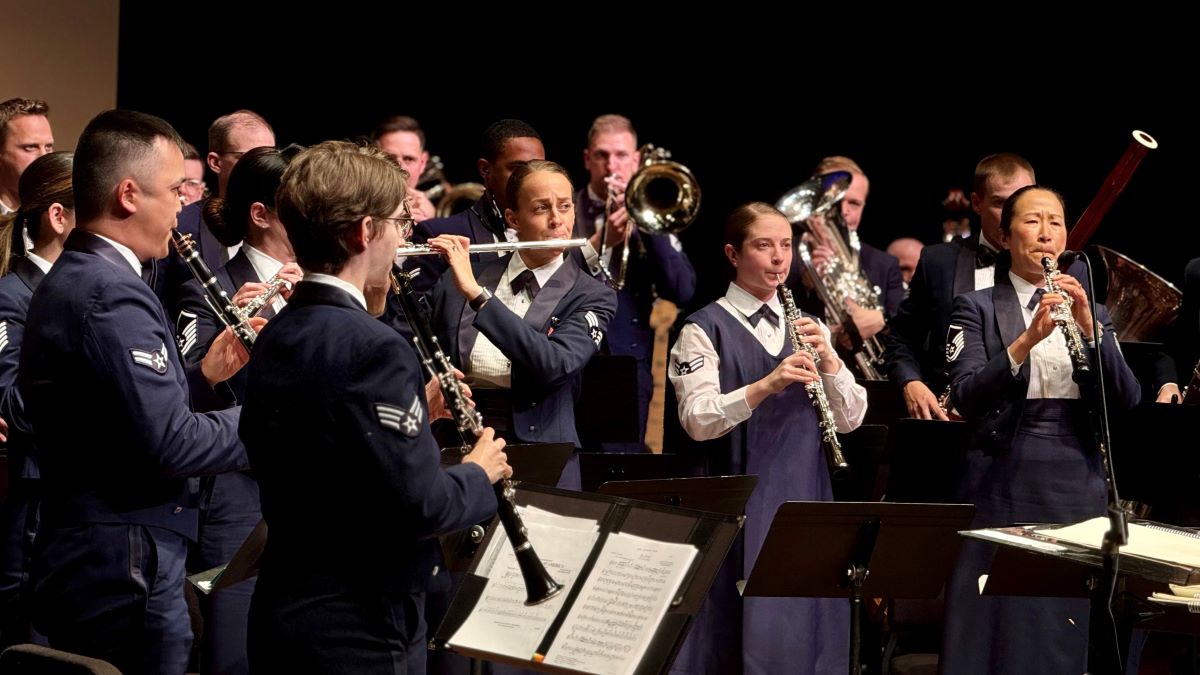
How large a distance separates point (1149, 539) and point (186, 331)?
2308mm

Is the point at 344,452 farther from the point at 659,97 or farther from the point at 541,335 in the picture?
the point at 659,97

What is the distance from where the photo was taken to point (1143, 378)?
14.7 feet

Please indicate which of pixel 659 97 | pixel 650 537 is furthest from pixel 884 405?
pixel 659 97

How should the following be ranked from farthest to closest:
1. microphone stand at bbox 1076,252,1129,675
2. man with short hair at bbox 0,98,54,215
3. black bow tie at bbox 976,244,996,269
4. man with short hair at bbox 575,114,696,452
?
man with short hair at bbox 575,114,696,452 → black bow tie at bbox 976,244,996,269 → man with short hair at bbox 0,98,54,215 → microphone stand at bbox 1076,252,1129,675

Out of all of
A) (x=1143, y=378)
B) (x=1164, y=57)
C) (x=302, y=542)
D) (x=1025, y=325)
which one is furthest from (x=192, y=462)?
(x=1164, y=57)

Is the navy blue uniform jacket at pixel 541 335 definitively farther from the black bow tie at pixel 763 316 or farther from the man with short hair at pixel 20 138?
the man with short hair at pixel 20 138

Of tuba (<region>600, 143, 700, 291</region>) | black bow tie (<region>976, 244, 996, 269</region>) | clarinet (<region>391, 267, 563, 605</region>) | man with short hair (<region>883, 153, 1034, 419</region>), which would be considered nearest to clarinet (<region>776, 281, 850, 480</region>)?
man with short hair (<region>883, 153, 1034, 419</region>)

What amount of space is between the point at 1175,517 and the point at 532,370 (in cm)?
177

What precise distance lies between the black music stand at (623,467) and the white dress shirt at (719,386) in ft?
0.41

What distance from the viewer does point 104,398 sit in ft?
8.28

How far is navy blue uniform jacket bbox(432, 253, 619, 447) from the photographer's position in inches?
144

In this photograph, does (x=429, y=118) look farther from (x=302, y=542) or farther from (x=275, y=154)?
(x=302, y=542)

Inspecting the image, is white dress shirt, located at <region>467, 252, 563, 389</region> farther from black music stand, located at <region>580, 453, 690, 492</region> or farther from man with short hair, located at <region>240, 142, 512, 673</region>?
man with short hair, located at <region>240, 142, 512, 673</region>

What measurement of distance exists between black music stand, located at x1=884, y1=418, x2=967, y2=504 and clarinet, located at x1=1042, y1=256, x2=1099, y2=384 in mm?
403
